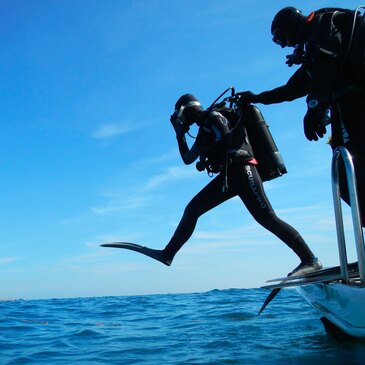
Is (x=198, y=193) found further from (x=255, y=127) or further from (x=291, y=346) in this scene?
(x=291, y=346)

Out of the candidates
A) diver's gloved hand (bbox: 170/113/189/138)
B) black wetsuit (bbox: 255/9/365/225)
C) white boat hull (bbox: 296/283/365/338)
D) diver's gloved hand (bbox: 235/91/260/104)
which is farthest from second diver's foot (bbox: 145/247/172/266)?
black wetsuit (bbox: 255/9/365/225)

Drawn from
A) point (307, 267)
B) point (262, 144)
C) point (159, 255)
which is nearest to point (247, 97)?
point (262, 144)

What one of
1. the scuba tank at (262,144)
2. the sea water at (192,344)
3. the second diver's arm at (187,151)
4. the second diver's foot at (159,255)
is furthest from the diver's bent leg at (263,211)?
the second diver's foot at (159,255)

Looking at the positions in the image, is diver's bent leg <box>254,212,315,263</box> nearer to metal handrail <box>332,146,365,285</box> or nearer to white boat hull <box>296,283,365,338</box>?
white boat hull <box>296,283,365,338</box>

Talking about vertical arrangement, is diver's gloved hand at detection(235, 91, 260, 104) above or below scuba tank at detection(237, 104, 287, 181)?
above

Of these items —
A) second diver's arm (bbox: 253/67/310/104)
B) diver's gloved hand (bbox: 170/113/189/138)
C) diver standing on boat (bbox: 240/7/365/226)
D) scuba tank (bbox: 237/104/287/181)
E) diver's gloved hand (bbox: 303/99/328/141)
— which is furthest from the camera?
diver's gloved hand (bbox: 170/113/189/138)

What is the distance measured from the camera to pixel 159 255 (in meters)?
4.47

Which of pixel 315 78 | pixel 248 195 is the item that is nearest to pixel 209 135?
pixel 248 195

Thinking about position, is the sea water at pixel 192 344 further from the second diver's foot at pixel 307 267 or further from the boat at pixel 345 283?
the second diver's foot at pixel 307 267

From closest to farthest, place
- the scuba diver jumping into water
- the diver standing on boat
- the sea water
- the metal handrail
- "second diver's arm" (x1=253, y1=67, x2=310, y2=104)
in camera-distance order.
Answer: the metal handrail, the diver standing on boat, the sea water, "second diver's arm" (x1=253, y1=67, x2=310, y2=104), the scuba diver jumping into water

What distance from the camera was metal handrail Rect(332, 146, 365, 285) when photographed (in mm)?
2107

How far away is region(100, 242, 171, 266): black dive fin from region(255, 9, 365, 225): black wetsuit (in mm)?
2210

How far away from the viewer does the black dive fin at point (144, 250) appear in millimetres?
4434

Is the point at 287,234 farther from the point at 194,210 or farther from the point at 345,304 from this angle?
the point at 345,304
